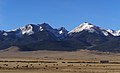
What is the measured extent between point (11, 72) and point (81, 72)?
1433 cm

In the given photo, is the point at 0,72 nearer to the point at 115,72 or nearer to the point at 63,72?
the point at 63,72

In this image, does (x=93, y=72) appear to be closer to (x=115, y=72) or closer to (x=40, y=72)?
(x=115, y=72)

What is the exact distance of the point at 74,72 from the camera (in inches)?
3253

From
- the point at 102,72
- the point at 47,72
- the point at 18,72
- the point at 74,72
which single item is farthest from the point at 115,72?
the point at 18,72

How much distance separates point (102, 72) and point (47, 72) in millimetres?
11463

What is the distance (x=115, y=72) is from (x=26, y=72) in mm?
18141

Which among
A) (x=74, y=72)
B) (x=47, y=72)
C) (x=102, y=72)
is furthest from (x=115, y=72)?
(x=47, y=72)

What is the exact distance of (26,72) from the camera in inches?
3155

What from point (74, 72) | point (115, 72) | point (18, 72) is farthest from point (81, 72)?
point (18, 72)

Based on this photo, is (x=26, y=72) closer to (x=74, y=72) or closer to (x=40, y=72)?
(x=40, y=72)

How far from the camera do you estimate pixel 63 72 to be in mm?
81750

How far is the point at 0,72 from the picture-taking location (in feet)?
258

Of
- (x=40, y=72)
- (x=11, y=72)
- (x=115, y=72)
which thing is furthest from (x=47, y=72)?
(x=115, y=72)

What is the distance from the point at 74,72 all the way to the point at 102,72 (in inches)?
228
